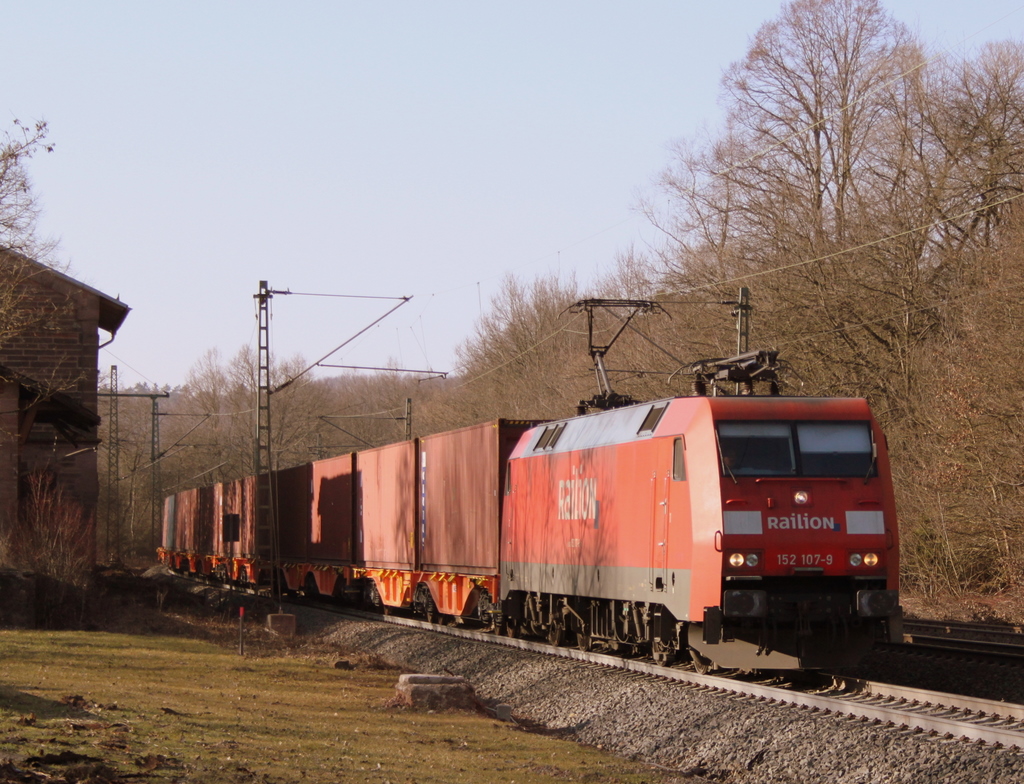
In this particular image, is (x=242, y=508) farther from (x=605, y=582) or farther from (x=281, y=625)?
(x=605, y=582)

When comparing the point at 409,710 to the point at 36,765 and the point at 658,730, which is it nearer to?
the point at 658,730

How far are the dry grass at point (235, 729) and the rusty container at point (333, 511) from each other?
11473 millimetres

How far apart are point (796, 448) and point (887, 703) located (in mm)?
2865

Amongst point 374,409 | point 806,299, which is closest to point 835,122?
point 806,299

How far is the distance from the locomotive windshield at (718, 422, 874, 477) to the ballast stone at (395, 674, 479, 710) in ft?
12.7

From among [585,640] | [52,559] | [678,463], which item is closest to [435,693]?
[678,463]

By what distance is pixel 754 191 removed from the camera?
3531 centimetres

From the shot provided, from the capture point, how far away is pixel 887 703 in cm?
1077

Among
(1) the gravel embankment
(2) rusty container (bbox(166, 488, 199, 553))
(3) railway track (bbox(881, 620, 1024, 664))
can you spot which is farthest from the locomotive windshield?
(2) rusty container (bbox(166, 488, 199, 553))

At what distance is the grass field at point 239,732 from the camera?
8.00 meters

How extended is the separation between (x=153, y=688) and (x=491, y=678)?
481 cm

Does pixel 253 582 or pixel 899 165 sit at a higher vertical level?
pixel 899 165

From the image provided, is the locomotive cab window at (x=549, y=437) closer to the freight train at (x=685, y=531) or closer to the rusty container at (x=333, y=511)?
the freight train at (x=685, y=531)

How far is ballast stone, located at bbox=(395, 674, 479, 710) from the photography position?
12.8 meters
